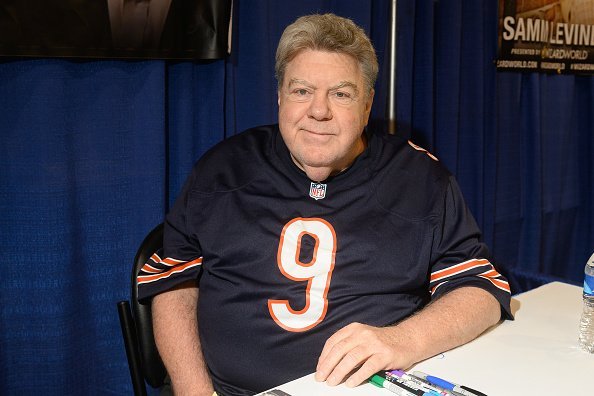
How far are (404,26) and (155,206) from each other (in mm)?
1309

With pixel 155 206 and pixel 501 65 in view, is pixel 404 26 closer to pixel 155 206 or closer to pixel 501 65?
pixel 501 65

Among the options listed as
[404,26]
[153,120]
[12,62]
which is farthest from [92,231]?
[404,26]

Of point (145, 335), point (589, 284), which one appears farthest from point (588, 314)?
point (145, 335)

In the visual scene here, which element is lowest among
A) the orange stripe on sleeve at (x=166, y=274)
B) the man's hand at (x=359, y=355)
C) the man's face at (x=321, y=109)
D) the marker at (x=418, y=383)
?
the marker at (x=418, y=383)

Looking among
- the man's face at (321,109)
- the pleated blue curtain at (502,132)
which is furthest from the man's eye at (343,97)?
the pleated blue curtain at (502,132)

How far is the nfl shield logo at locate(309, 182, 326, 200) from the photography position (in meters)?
1.67

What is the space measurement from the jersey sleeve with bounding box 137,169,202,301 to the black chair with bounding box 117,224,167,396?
0.03 m

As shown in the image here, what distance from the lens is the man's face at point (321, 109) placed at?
1623 mm

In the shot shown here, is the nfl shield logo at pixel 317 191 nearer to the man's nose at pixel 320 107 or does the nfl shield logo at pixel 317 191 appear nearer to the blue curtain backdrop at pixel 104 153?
the man's nose at pixel 320 107

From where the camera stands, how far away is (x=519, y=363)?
4.34 feet

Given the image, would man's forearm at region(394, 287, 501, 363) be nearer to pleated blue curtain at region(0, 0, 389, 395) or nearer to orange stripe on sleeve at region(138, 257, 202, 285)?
orange stripe on sleeve at region(138, 257, 202, 285)

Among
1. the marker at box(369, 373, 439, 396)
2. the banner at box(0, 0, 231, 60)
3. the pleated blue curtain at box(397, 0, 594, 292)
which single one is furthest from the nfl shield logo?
the pleated blue curtain at box(397, 0, 594, 292)

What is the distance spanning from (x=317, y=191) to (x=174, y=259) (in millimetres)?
424

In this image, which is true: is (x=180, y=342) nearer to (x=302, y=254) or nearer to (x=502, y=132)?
(x=302, y=254)
